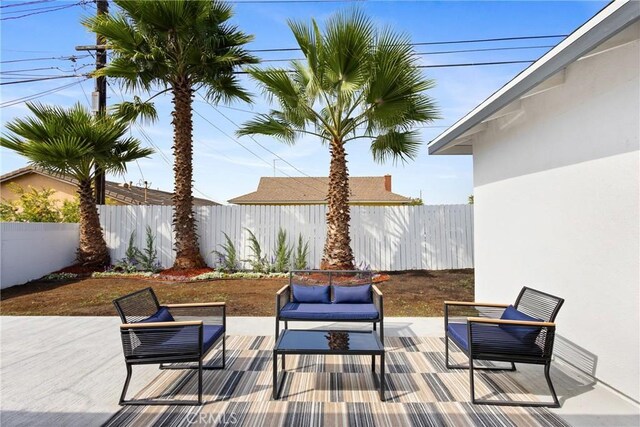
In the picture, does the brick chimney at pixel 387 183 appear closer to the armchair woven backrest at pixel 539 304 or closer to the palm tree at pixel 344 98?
the palm tree at pixel 344 98

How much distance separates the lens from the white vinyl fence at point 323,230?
9.54 meters

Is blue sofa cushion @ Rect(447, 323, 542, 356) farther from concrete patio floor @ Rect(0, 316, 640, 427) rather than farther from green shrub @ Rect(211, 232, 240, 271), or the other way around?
green shrub @ Rect(211, 232, 240, 271)

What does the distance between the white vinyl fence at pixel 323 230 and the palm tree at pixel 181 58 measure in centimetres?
91

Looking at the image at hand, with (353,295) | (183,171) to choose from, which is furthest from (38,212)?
(353,295)

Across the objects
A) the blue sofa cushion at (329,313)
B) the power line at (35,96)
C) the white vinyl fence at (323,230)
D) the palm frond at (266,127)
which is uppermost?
the power line at (35,96)

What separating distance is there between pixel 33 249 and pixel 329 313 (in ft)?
28.8

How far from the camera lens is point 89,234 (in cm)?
949

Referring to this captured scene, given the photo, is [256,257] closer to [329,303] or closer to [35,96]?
[329,303]

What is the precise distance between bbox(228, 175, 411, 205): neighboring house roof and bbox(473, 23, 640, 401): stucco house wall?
17.0 metres

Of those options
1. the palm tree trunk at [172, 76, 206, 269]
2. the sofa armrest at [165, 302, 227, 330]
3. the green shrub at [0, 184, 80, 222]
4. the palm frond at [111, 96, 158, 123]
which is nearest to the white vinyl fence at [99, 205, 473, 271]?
the palm tree trunk at [172, 76, 206, 269]

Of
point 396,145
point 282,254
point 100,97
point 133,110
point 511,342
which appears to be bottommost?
point 511,342

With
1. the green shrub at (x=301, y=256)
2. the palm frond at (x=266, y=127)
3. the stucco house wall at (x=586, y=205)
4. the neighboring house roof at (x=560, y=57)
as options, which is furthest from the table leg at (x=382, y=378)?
the green shrub at (x=301, y=256)

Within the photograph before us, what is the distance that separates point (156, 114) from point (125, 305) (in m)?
7.61

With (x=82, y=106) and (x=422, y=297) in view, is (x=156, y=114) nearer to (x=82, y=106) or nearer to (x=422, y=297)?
(x=82, y=106)
